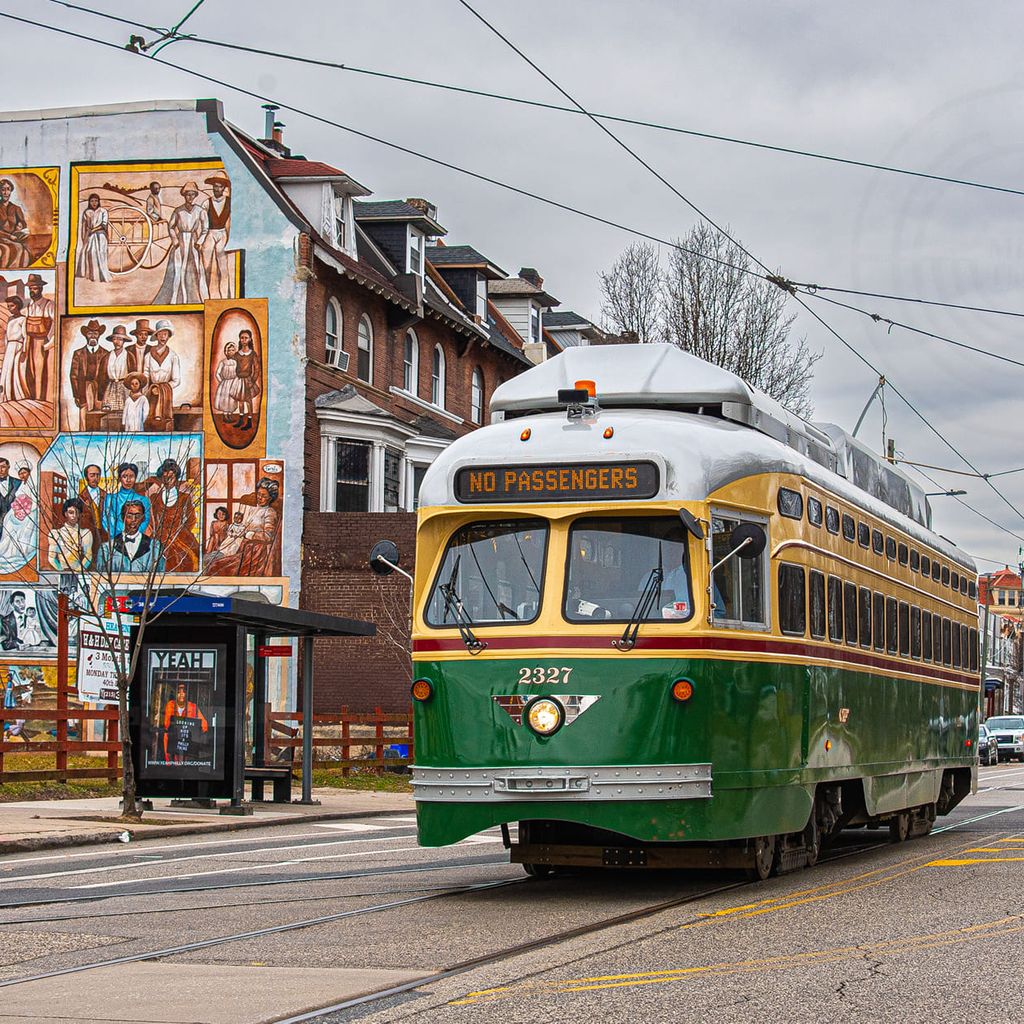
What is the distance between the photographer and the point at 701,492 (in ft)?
38.4

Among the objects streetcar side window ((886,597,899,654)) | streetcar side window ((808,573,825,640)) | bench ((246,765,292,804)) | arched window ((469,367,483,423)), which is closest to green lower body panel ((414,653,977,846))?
streetcar side window ((808,573,825,640))

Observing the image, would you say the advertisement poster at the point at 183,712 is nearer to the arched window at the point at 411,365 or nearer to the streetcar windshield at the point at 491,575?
the streetcar windshield at the point at 491,575

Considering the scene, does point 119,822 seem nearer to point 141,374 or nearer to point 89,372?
point 141,374

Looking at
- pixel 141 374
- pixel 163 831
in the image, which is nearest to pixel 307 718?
pixel 163 831

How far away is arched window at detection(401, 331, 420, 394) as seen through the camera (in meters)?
41.2

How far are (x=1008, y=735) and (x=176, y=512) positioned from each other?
3344 centimetres

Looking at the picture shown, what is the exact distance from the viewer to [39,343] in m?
37.5

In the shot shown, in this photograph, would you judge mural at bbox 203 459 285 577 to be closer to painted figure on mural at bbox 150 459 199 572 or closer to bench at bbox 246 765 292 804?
painted figure on mural at bbox 150 459 199 572

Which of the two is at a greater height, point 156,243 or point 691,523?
point 156,243

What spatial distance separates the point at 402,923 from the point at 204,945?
1363 millimetres

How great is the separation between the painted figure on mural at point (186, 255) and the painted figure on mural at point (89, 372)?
1.51 m

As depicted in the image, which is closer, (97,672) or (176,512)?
(97,672)

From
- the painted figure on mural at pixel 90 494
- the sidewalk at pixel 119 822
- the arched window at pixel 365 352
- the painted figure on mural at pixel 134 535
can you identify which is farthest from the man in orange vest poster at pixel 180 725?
the arched window at pixel 365 352

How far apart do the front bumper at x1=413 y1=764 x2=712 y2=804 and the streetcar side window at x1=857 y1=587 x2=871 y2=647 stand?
3.94 meters
